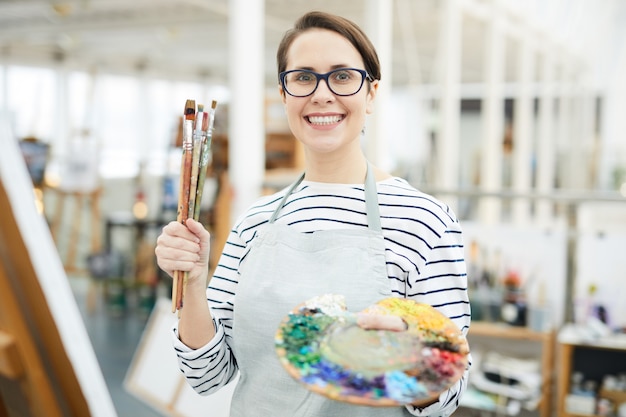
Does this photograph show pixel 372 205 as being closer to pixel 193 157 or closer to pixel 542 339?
pixel 193 157

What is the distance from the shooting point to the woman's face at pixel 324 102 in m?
1.08

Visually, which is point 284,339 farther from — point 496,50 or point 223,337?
point 496,50

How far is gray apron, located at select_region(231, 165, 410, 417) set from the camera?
1.08m

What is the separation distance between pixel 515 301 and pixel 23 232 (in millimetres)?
2809

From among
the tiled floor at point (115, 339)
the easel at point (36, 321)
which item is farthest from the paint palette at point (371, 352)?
the tiled floor at point (115, 339)

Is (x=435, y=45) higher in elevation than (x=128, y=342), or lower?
higher

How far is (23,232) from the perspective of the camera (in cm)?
160


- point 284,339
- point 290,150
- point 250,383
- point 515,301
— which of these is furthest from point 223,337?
point 290,150

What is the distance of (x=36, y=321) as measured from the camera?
1.62 meters

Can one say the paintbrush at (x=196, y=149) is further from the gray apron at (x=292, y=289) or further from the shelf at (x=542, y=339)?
the shelf at (x=542, y=339)

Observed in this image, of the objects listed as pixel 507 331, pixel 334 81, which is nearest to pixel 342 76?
pixel 334 81

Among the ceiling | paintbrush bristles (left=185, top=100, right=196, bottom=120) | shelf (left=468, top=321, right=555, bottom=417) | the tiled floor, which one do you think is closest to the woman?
paintbrush bristles (left=185, top=100, right=196, bottom=120)

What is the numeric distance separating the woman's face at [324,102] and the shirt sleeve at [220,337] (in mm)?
274

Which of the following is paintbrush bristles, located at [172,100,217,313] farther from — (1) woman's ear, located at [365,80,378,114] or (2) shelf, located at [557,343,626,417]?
(2) shelf, located at [557,343,626,417]
